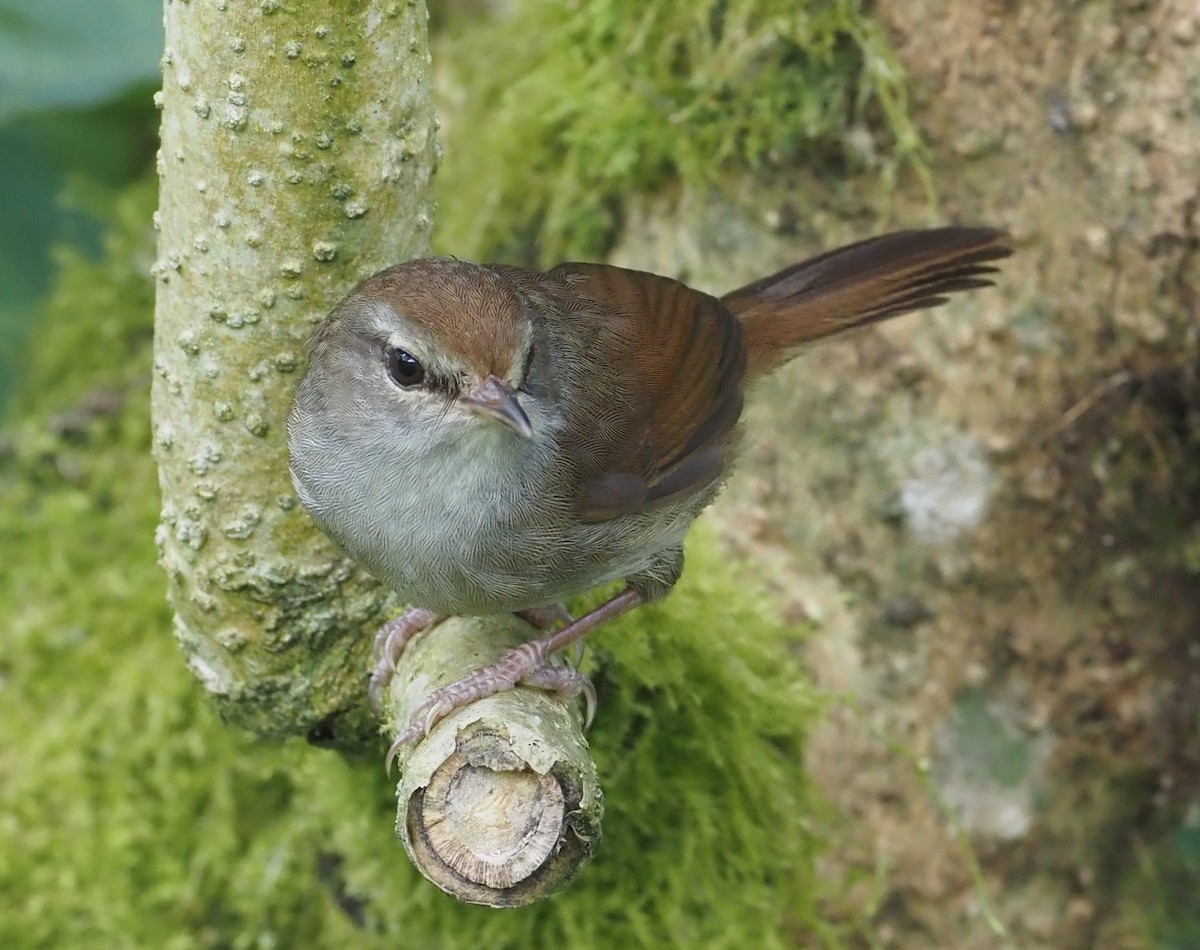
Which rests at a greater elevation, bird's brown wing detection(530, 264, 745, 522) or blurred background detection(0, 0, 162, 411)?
blurred background detection(0, 0, 162, 411)

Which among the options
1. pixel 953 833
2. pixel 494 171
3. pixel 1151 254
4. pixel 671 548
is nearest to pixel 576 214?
pixel 494 171

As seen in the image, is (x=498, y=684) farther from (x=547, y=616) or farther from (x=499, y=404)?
(x=547, y=616)

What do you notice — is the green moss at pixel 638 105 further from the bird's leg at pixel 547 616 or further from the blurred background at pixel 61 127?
the bird's leg at pixel 547 616

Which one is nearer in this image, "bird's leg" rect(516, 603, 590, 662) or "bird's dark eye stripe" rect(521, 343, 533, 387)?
"bird's dark eye stripe" rect(521, 343, 533, 387)

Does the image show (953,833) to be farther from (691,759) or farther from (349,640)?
(349,640)

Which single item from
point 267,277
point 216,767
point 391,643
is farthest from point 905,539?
point 216,767

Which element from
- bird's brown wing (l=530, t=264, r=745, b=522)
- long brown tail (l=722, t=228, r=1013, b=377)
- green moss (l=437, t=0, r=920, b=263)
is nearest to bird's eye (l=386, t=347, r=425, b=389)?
bird's brown wing (l=530, t=264, r=745, b=522)

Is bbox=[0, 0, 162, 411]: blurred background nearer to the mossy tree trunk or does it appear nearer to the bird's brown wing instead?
the mossy tree trunk
